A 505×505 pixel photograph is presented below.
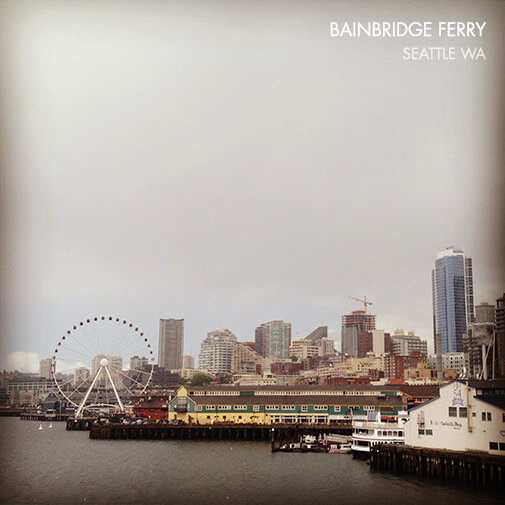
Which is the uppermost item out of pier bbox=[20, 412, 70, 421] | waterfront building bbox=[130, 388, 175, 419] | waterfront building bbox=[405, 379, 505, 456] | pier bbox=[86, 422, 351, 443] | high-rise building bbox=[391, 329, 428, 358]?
high-rise building bbox=[391, 329, 428, 358]

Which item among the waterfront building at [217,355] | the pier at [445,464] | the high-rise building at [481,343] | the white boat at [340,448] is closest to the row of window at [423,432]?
the pier at [445,464]

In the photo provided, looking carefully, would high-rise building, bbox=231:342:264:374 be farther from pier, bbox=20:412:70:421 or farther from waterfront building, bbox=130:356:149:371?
pier, bbox=20:412:70:421

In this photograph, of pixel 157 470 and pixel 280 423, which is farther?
pixel 280 423

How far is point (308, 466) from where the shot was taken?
1122cm

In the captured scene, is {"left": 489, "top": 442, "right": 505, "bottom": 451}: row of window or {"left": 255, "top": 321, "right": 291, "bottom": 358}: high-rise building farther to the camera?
{"left": 255, "top": 321, "right": 291, "bottom": 358}: high-rise building

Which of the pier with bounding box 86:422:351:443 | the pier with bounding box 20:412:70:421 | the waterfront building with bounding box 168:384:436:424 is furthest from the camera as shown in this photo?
the pier with bounding box 20:412:70:421

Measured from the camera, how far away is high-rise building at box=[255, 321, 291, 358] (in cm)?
1772

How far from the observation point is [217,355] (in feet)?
73.9

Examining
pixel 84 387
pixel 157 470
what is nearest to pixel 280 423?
pixel 157 470

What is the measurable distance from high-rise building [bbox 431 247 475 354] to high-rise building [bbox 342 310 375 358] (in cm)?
229

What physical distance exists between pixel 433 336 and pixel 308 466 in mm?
3460

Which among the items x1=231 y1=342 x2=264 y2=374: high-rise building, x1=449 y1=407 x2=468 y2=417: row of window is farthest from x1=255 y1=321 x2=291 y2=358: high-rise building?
x1=449 y1=407 x2=468 y2=417: row of window

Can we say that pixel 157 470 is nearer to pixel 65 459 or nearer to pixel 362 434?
pixel 65 459

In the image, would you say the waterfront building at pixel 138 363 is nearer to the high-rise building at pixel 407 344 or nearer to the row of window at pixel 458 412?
the high-rise building at pixel 407 344
